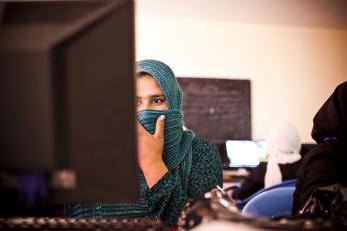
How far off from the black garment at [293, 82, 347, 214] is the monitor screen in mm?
2430

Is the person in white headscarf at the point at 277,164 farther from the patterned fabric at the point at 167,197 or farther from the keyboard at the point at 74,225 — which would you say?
the keyboard at the point at 74,225

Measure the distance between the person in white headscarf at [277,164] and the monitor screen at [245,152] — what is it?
0.29m

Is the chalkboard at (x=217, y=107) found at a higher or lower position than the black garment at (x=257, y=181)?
higher

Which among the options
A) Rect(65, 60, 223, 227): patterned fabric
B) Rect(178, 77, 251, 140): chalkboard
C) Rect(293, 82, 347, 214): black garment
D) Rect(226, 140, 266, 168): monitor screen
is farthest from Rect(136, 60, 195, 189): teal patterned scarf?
Rect(178, 77, 251, 140): chalkboard

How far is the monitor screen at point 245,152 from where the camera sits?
346 cm

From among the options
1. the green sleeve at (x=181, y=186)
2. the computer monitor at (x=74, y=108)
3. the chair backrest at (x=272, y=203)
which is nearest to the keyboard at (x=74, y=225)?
the computer monitor at (x=74, y=108)

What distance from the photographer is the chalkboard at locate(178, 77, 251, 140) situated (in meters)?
3.84

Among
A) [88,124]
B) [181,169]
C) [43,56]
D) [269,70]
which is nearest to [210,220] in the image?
[88,124]

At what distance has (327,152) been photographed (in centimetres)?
94

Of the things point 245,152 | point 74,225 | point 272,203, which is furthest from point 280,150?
point 74,225

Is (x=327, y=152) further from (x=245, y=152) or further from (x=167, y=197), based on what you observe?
(x=245, y=152)

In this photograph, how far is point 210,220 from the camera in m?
0.49

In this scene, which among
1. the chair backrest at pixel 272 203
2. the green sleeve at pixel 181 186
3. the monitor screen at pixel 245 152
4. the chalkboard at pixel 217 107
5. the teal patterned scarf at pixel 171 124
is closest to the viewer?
the green sleeve at pixel 181 186

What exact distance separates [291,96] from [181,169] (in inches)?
132
